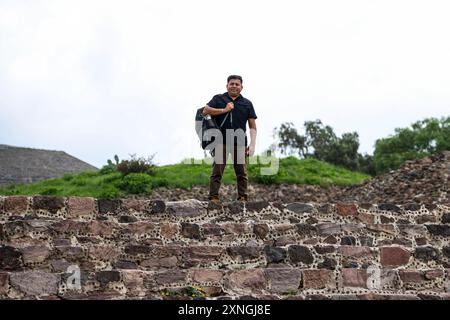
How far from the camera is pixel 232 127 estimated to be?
6.93 meters

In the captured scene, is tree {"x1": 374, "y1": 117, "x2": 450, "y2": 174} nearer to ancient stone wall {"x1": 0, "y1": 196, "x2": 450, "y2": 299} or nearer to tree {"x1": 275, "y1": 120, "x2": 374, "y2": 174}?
tree {"x1": 275, "y1": 120, "x2": 374, "y2": 174}

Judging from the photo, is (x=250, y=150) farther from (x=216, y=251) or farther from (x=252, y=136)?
(x=216, y=251)

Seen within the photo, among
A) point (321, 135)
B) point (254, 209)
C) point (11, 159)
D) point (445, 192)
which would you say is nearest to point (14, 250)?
point (254, 209)

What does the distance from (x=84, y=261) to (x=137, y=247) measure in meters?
0.52

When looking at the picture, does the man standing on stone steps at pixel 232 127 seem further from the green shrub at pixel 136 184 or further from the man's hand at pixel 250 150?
the green shrub at pixel 136 184

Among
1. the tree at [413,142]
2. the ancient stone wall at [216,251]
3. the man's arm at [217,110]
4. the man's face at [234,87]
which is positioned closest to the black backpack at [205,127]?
the man's arm at [217,110]

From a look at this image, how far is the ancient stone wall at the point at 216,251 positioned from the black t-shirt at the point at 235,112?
1.04m

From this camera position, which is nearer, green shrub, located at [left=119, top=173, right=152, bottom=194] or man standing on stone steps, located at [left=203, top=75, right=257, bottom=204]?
man standing on stone steps, located at [left=203, top=75, right=257, bottom=204]

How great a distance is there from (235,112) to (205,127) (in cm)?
39

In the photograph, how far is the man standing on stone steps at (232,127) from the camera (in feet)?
22.8

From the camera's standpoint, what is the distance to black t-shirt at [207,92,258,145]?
6945mm

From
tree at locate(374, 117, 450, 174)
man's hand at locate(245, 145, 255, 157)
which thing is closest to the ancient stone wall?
man's hand at locate(245, 145, 255, 157)

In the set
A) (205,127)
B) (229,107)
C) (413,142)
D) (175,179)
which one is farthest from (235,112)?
(413,142)

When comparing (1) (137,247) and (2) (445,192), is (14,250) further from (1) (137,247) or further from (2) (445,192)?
(2) (445,192)
